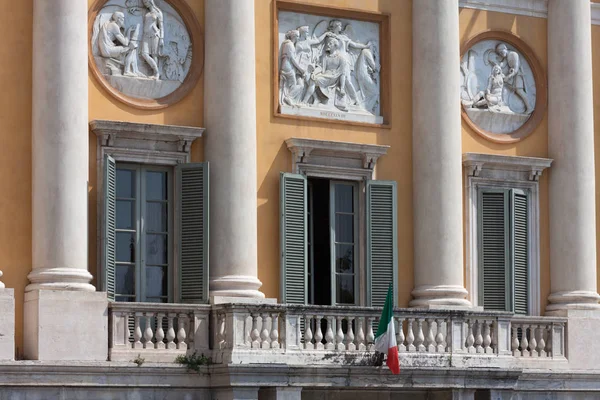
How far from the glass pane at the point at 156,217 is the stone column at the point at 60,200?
1399 millimetres

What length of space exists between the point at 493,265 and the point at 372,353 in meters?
3.97

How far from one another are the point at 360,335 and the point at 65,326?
4.59m

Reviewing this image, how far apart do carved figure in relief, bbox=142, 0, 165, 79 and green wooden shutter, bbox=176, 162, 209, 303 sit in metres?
1.69

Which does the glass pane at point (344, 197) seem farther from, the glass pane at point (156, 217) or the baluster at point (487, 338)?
the glass pane at point (156, 217)

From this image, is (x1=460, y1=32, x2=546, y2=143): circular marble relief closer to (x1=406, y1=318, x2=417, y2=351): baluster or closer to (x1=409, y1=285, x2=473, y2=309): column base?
(x1=409, y1=285, x2=473, y2=309): column base

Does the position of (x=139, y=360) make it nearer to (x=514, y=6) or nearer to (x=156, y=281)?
(x=156, y=281)

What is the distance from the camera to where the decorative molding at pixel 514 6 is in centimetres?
2878

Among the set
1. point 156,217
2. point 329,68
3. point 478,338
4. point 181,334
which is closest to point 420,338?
point 478,338

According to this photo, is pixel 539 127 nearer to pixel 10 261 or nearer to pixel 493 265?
pixel 493 265

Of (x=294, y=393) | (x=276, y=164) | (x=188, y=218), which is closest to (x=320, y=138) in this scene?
(x=276, y=164)

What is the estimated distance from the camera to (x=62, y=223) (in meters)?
23.6

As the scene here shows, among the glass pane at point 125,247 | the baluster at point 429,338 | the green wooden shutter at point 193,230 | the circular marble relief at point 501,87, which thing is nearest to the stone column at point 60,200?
the glass pane at point 125,247

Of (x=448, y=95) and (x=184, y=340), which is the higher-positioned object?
(x=448, y=95)

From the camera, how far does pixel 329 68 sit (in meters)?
27.1
